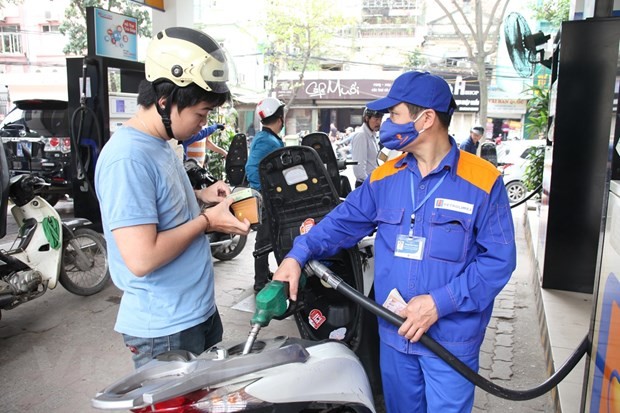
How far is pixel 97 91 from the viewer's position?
6680 mm

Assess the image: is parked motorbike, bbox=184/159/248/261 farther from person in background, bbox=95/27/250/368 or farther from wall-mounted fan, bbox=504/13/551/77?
wall-mounted fan, bbox=504/13/551/77

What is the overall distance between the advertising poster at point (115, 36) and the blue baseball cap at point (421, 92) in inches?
221

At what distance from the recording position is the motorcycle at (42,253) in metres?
4.20

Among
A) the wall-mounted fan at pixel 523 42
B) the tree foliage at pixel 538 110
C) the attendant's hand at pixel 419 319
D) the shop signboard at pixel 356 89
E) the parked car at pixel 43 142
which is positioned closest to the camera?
the attendant's hand at pixel 419 319

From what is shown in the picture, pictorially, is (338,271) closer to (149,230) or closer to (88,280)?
(149,230)

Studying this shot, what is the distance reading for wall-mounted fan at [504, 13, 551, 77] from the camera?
5391mm

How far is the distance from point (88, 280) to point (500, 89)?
24.5 m

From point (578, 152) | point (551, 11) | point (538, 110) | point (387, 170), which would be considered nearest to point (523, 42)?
point (578, 152)

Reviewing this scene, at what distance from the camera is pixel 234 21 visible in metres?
25.6

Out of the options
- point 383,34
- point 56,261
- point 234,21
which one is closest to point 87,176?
point 56,261

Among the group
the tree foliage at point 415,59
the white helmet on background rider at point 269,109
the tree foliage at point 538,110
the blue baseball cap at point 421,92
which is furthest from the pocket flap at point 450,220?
the tree foliage at point 415,59

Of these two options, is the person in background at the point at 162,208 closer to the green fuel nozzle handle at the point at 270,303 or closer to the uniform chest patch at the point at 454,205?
the green fuel nozzle handle at the point at 270,303

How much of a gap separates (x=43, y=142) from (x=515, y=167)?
939 centimetres

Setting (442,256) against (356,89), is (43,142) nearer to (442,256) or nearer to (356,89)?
(442,256)
